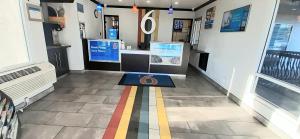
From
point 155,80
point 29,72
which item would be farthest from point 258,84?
point 29,72

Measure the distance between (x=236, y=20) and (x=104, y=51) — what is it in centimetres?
423

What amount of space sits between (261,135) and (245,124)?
297mm

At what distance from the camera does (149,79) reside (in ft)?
16.0

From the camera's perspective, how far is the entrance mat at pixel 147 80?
444 centimetres

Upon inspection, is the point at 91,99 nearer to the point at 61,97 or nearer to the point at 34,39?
the point at 61,97

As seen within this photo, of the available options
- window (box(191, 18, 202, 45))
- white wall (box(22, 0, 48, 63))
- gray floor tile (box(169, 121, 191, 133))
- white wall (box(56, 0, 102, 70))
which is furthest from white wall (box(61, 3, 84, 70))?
window (box(191, 18, 202, 45))

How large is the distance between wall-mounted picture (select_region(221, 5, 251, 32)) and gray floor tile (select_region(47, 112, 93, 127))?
3.91 m

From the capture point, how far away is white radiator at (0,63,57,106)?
2.40 m

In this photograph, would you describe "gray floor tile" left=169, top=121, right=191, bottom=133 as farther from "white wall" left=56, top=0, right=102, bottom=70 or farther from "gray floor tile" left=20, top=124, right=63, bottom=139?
"white wall" left=56, top=0, right=102, bottom=70

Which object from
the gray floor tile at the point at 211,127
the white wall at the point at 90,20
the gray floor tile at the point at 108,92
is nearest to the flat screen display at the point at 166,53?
the gray floor tile at the point at 108,92

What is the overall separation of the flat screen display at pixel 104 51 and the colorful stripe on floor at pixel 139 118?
206 cm

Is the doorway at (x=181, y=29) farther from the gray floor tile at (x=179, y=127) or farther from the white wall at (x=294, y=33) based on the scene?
the gray floor tile at (x=179, y=127)

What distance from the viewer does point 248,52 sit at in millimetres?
3303

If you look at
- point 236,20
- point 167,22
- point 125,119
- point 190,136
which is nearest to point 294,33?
point 236,20
